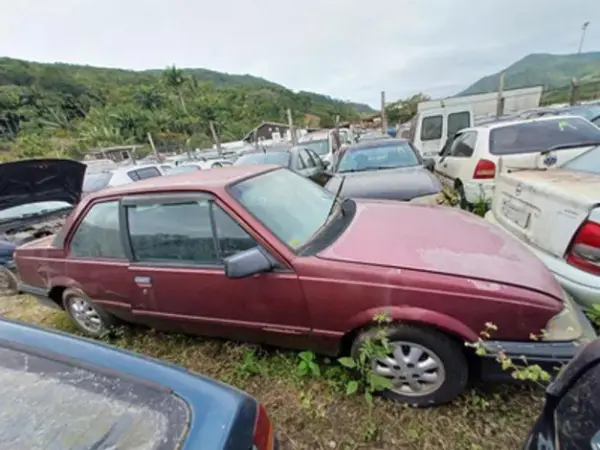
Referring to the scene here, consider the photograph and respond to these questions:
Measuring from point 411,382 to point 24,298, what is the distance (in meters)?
5.34

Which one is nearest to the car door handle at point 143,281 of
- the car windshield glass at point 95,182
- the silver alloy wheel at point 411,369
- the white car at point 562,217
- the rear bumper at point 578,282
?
the silver alloy wheel at point 411,369

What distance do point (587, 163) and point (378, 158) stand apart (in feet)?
9.95

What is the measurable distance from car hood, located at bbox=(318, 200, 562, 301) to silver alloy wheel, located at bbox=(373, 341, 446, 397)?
0.50 meters

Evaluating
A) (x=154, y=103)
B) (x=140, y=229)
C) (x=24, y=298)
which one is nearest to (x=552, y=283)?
(x=140, y=229)

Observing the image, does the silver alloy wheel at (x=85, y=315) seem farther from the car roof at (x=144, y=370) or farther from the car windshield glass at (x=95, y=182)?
the car windshield glass at (x=95, y=182)

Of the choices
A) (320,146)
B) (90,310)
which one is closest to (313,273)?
(90,310)

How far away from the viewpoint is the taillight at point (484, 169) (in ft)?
13.7

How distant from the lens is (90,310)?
10.2ft

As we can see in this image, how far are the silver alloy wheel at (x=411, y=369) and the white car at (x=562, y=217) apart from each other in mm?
857

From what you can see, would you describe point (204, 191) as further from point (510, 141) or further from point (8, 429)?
point (510, 141)

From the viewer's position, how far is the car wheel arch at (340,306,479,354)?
1700 mm

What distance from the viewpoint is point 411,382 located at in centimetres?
194

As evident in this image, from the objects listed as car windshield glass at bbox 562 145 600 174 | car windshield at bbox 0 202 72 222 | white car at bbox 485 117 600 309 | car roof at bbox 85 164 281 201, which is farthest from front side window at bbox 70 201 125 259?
car windshield glass at bbox 562 145 600 174

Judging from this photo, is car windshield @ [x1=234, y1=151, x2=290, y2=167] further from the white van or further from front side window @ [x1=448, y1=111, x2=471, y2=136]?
front side window @ [x1=448, y1=111, x2=471, y2=136]
